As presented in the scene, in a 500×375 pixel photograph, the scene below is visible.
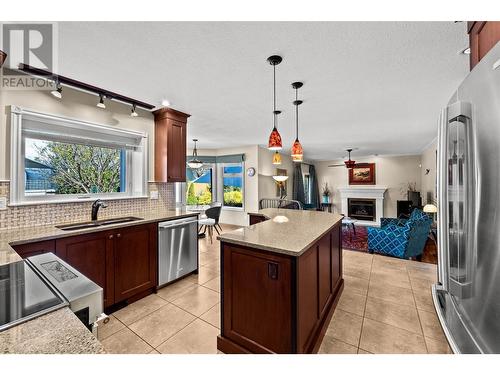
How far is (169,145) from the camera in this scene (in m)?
3.07

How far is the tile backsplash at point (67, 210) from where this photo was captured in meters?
1.99

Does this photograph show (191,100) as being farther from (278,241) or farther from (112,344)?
(112,344)

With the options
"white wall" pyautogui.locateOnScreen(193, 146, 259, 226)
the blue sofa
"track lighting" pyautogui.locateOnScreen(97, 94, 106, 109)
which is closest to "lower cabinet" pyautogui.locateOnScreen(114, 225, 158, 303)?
"track lighting" pyautogui.locateOnScreen(97, 94, 106, 109)

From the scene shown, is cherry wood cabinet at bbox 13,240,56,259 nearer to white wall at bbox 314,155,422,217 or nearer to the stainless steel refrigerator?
the stainless steel refrigerator

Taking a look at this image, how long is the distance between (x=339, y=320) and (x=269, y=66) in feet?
8.41

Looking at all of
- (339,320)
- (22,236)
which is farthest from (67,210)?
(339,320)

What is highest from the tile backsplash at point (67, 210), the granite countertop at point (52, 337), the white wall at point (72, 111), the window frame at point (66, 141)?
the white wall at point (72, 111)

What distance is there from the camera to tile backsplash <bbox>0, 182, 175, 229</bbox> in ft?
6.52

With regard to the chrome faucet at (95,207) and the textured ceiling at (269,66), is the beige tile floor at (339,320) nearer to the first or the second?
the chrome faucet at (95,207)

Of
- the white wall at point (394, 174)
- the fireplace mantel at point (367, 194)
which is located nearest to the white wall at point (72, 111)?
the fireplace mantel at point (367, 194)

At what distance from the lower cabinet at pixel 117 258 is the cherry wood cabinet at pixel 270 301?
1.22 meters

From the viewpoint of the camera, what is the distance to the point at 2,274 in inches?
37.9

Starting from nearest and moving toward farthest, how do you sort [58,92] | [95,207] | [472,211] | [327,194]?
[472,211]
[58,92]
[95,207]
[327,194]

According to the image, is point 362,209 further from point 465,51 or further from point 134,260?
point 134,260
